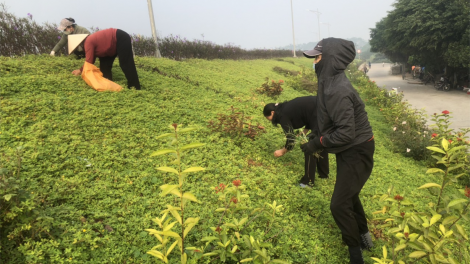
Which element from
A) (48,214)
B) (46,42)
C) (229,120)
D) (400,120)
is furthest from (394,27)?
(48,214)

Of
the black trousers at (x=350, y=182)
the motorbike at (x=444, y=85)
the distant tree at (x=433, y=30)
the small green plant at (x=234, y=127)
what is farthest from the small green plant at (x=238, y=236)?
the motorbike at (x=444, y=85)

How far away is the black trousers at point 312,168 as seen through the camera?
3.53 m

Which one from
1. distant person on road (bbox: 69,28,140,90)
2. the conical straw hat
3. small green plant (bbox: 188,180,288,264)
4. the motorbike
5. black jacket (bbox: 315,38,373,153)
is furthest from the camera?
the motorbike

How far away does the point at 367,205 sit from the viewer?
11.0 feet

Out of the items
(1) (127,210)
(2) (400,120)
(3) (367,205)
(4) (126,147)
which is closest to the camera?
(1) (127,210)

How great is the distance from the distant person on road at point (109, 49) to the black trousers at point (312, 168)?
396 centimetres

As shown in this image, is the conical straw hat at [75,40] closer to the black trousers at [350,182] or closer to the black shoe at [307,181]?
the black shoe at [307,181]

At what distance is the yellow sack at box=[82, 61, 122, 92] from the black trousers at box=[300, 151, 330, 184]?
13.0 ft

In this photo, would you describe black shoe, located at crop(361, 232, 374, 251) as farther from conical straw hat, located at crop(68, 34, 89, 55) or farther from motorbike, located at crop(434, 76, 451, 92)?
motorbike, located at crop(434, 76, 451, 92)

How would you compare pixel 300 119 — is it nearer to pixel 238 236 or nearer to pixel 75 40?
pixel 238 236

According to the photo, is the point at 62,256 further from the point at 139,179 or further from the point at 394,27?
the point at 394,27

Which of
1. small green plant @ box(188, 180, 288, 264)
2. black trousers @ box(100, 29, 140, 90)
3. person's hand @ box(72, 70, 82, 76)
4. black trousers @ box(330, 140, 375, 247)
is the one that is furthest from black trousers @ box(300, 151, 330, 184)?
person's hand @ box(72, 70, 82, 76)

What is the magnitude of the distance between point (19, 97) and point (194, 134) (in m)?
2.86

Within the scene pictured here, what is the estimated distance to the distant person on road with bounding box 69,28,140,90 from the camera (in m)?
5.00
